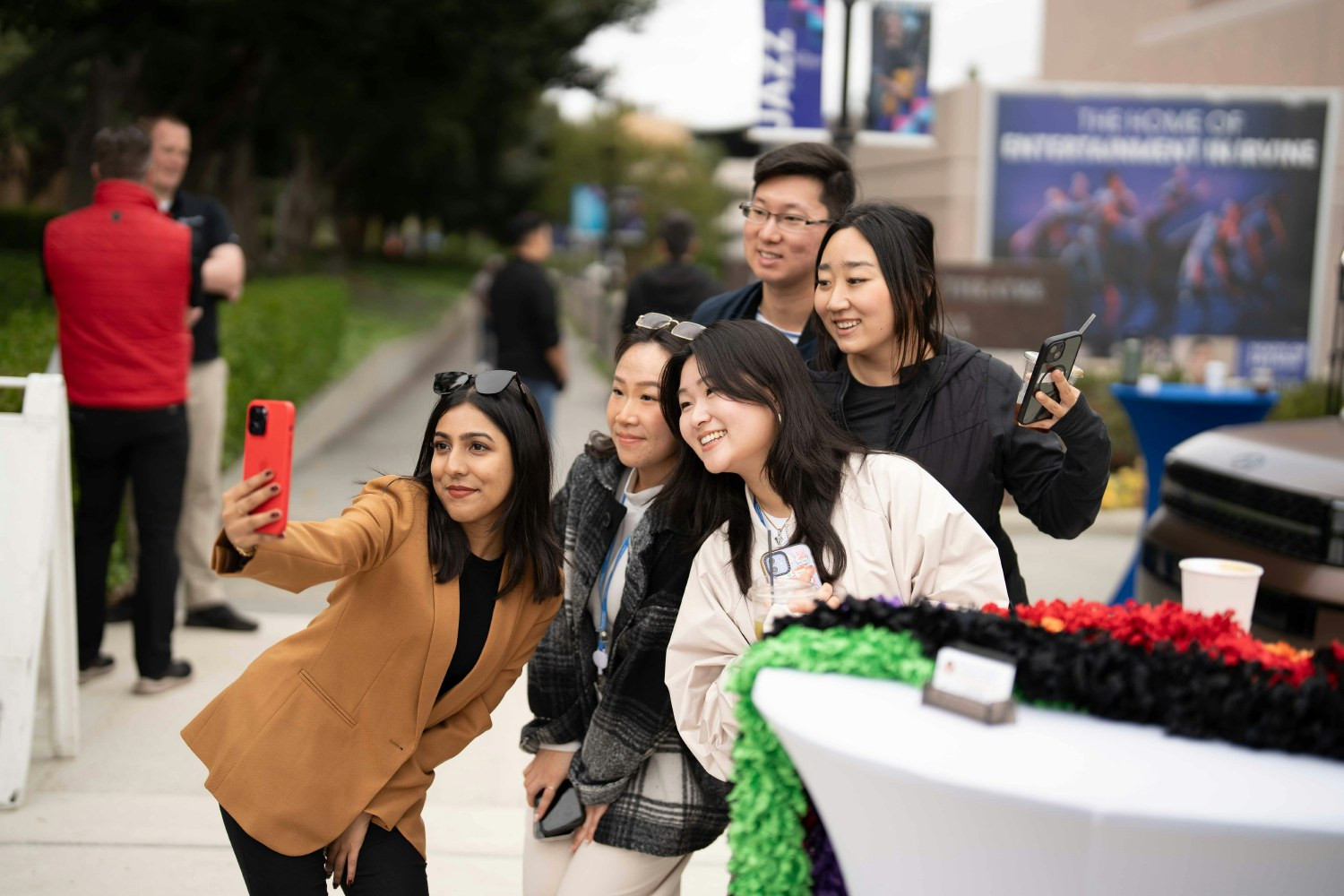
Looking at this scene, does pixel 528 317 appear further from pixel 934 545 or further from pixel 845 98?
pixel 934 545

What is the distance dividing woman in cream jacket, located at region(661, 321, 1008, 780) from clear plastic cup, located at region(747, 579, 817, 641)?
15 centimetres

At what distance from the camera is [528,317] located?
856cm

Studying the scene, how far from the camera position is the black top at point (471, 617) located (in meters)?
2.70

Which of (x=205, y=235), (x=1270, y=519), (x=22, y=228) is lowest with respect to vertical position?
(x=1270, y=519)

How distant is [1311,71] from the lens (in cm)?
1906

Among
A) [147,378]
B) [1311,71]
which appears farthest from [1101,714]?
[1311,71]

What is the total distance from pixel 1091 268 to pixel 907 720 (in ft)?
57.1

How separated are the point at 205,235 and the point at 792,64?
4561 mm

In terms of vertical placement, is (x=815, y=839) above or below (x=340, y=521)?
below

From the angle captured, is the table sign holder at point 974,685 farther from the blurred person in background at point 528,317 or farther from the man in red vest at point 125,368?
the blurred person in background at point 528,317

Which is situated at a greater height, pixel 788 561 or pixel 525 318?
pixel 525 318

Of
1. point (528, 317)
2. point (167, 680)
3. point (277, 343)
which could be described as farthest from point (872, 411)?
point (277, 343)

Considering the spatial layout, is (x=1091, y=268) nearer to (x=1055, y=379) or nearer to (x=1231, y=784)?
(x=1055, y=379)

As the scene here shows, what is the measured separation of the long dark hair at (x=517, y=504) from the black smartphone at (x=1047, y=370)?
39.7 inches
